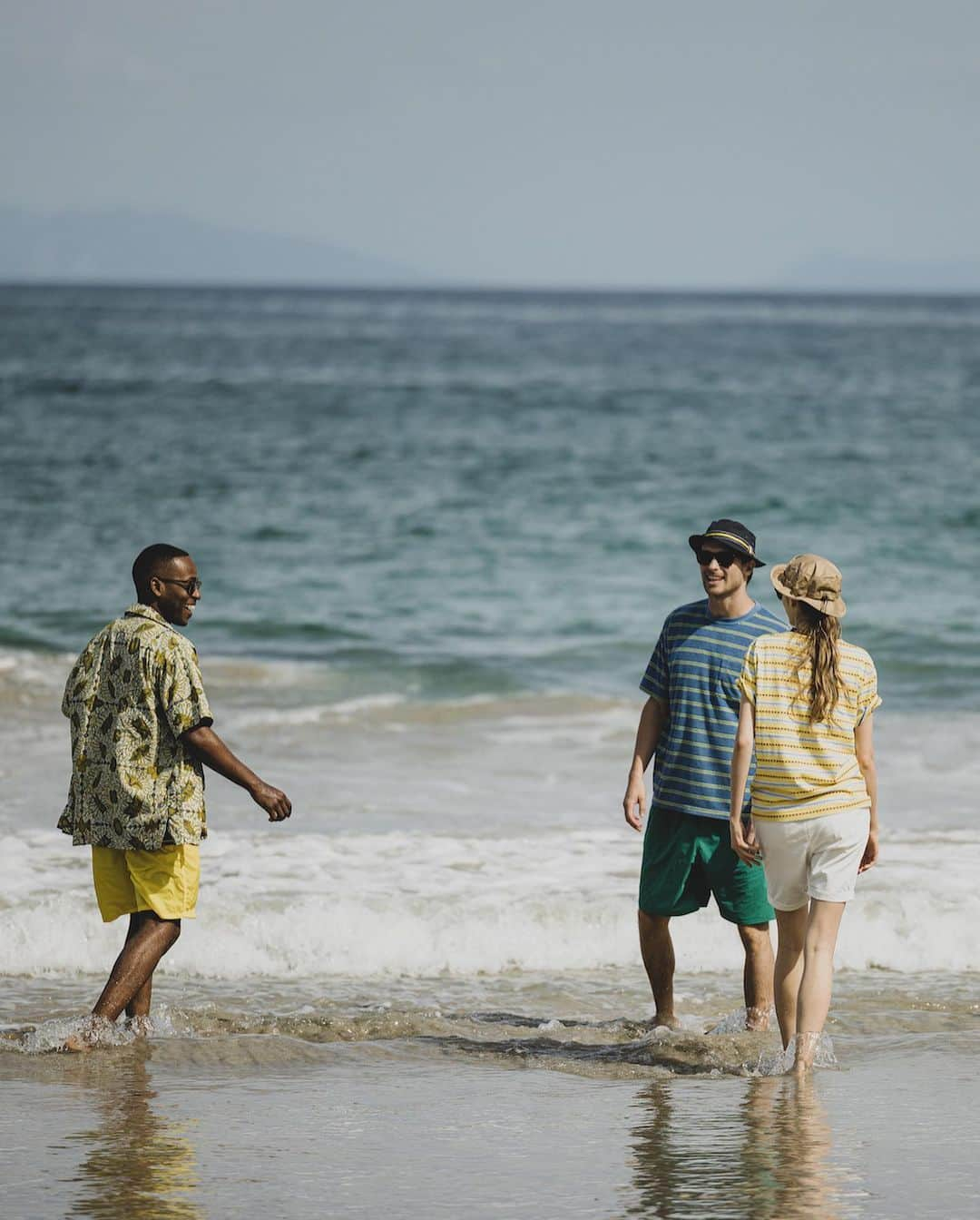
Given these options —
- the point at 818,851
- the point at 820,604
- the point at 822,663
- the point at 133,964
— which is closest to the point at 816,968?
the point at 818,851

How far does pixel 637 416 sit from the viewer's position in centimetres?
4103

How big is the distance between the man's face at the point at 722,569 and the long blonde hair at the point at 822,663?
0.46 metres

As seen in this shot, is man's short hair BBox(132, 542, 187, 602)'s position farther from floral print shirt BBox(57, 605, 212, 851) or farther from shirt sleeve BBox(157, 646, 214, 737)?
shirt sleeve BBox(157, 646, 214, 737)

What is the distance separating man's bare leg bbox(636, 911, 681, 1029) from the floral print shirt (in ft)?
5.04

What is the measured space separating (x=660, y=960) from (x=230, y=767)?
1628 millimetres

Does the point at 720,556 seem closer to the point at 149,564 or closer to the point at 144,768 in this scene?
the point at 149,564

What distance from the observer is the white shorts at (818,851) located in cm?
490

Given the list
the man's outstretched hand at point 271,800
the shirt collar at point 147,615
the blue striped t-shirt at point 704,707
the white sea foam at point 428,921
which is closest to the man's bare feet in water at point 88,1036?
the man's outstretched hand at point 271,800

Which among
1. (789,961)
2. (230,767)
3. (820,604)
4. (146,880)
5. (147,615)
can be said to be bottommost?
(789,961)

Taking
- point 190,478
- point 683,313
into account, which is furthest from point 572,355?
point 683,313

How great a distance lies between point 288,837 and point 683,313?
140m

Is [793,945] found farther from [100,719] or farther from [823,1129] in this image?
[100,719]

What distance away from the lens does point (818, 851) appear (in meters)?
4.93

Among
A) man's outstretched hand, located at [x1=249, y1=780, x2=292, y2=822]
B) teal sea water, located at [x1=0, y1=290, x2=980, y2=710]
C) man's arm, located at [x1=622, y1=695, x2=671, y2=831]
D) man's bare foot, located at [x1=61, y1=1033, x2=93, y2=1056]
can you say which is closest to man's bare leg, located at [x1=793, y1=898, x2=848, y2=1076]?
man's arm, located at [x1=622, y1=695, x2=671, y2=831]
